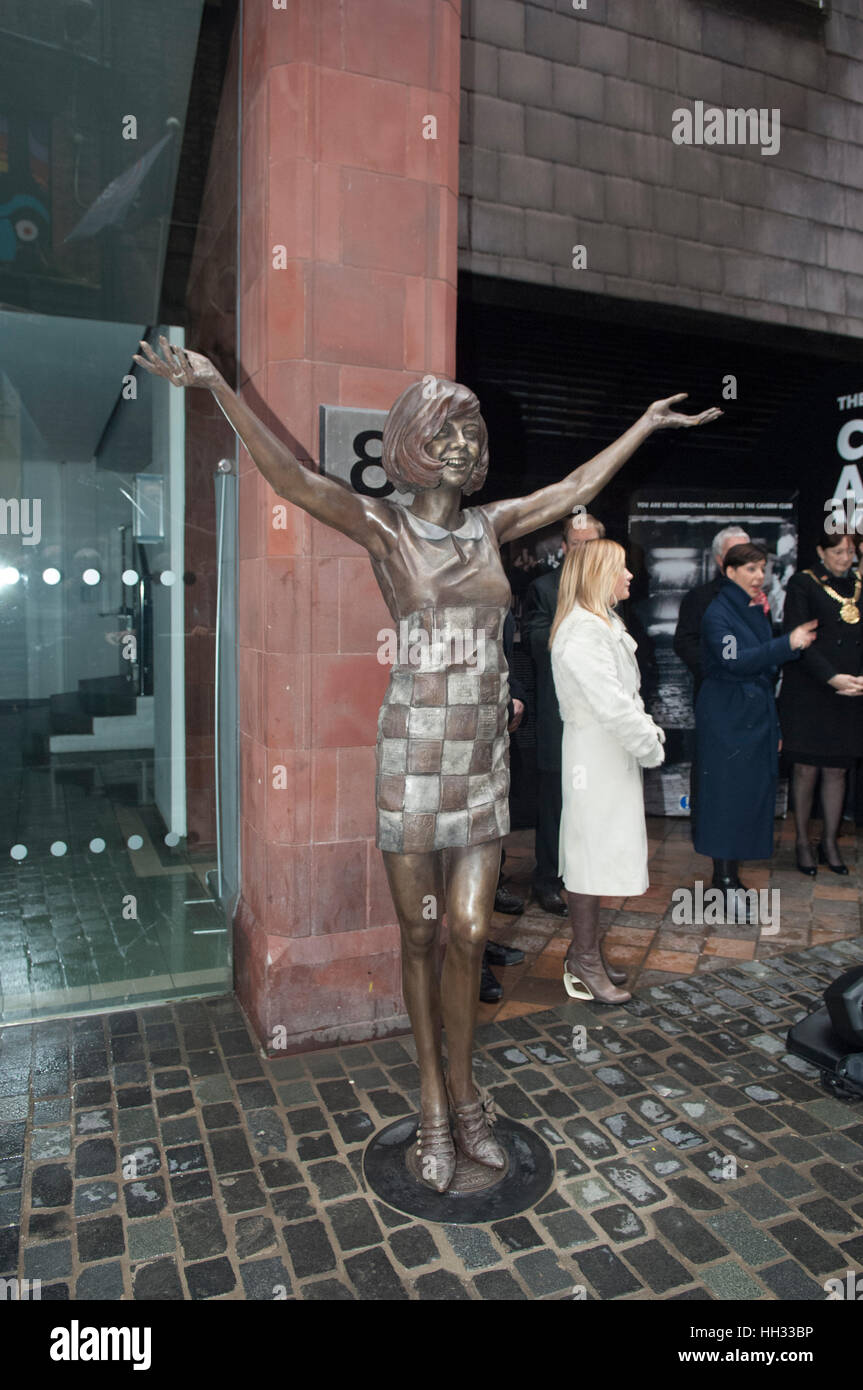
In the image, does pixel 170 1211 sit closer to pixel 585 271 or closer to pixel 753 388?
pixel 585 271

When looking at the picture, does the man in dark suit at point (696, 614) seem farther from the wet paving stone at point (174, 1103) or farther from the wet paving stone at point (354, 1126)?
the wet paving stone at point (174, 1103)

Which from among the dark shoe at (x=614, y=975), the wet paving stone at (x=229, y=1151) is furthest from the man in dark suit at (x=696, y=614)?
the wet paving stone at (x=229, y=1151)

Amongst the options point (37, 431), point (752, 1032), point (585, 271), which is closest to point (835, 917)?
point (752, 1032)

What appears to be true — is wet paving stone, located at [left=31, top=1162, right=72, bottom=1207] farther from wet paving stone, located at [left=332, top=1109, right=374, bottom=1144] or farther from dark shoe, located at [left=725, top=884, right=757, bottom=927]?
dark shoe, located at [left=725, top=884, right=757, bottom=927]

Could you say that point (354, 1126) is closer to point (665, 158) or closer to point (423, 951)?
point (423, 951)

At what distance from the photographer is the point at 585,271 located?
18.5 feet

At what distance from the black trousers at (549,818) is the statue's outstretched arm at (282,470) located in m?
2.73

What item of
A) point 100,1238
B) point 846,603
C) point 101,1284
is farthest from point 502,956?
point 846,603

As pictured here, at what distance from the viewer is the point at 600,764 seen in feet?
13.6

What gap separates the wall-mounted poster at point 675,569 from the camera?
741 centimetres

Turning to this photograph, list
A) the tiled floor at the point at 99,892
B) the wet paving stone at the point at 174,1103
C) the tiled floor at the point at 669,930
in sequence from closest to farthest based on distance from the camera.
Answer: the wet paving stone at the point at 174,1103 < the tiled floor at the point at 99,892 < the tiled floor at the point at 669,930

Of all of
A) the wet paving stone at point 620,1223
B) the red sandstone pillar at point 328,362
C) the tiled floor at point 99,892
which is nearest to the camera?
the wet paving stone at point 620,1223

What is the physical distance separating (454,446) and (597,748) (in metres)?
1.77

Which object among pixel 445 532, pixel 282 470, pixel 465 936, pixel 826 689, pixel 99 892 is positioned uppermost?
pixel 282 470
